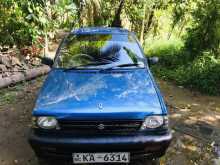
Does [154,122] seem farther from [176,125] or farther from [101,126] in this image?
[176,125]

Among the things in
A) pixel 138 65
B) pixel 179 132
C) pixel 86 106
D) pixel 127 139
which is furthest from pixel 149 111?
pixel 179 132

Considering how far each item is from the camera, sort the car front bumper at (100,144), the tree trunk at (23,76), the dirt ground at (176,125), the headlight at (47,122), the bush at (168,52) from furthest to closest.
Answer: the bush at (168,52) → the tree trunk at (23,76) → the dirt ground at (176,125) → the headlight at (47,122) → the car front bumper at (100,144)

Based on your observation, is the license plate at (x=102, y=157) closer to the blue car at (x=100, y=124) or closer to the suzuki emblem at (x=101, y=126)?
the blue car at (x=100, y=124)

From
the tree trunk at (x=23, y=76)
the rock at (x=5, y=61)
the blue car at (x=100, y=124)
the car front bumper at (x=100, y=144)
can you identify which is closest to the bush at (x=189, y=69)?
the tree trunk at (x=23, y=76)

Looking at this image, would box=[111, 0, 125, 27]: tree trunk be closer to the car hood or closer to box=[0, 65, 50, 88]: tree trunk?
box=[0, 65, 50, 88]: tree trunk

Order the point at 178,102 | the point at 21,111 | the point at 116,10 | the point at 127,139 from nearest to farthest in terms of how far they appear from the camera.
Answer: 1. the point at 127,139
2. the point at 21,111
3. the point at 178,102
4. the point at 116,10

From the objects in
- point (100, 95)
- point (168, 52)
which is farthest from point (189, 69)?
point (100, 95)

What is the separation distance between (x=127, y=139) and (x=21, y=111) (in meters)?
3.40

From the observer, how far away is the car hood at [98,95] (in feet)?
13.1

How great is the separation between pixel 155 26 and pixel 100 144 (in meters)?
10.8

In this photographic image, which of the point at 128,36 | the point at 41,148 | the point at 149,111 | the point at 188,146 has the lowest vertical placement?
the point at 188,146

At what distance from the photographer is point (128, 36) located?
19.6ft

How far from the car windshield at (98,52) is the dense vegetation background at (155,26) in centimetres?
325

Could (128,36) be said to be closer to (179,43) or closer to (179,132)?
(179,132)
